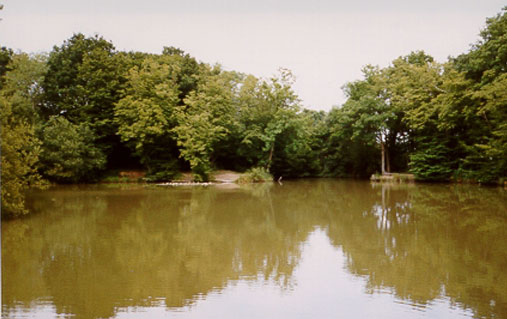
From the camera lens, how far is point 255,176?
2897 cm

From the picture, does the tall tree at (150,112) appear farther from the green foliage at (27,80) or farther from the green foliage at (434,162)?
the green foliage at (434,162)

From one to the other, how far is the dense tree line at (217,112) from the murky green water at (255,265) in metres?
13.2

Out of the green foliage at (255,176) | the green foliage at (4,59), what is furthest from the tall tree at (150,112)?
the green foliage at (4,59)

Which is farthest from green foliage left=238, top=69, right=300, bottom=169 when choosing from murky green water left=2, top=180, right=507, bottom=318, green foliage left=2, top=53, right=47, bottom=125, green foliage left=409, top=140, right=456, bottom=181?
murky green water left=2, top=180, right=507, bottom=318

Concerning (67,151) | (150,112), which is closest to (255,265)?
(67,151)

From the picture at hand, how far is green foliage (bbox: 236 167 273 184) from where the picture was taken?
92.9 feet

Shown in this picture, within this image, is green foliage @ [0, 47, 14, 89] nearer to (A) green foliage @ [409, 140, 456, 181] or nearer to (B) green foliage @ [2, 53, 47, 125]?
(B) green foliage @ [2, 53, 47, 125]

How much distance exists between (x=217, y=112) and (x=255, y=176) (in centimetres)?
558

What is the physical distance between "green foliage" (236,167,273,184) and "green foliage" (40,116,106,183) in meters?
9.86

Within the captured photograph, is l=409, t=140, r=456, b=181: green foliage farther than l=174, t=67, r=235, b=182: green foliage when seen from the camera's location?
No

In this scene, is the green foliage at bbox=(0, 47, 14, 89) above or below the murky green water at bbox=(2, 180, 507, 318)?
above

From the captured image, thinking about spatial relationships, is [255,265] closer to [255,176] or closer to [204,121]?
[204,121]

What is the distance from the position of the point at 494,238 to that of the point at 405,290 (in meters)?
4.44

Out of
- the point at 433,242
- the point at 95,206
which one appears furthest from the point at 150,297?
the point at 95,206
